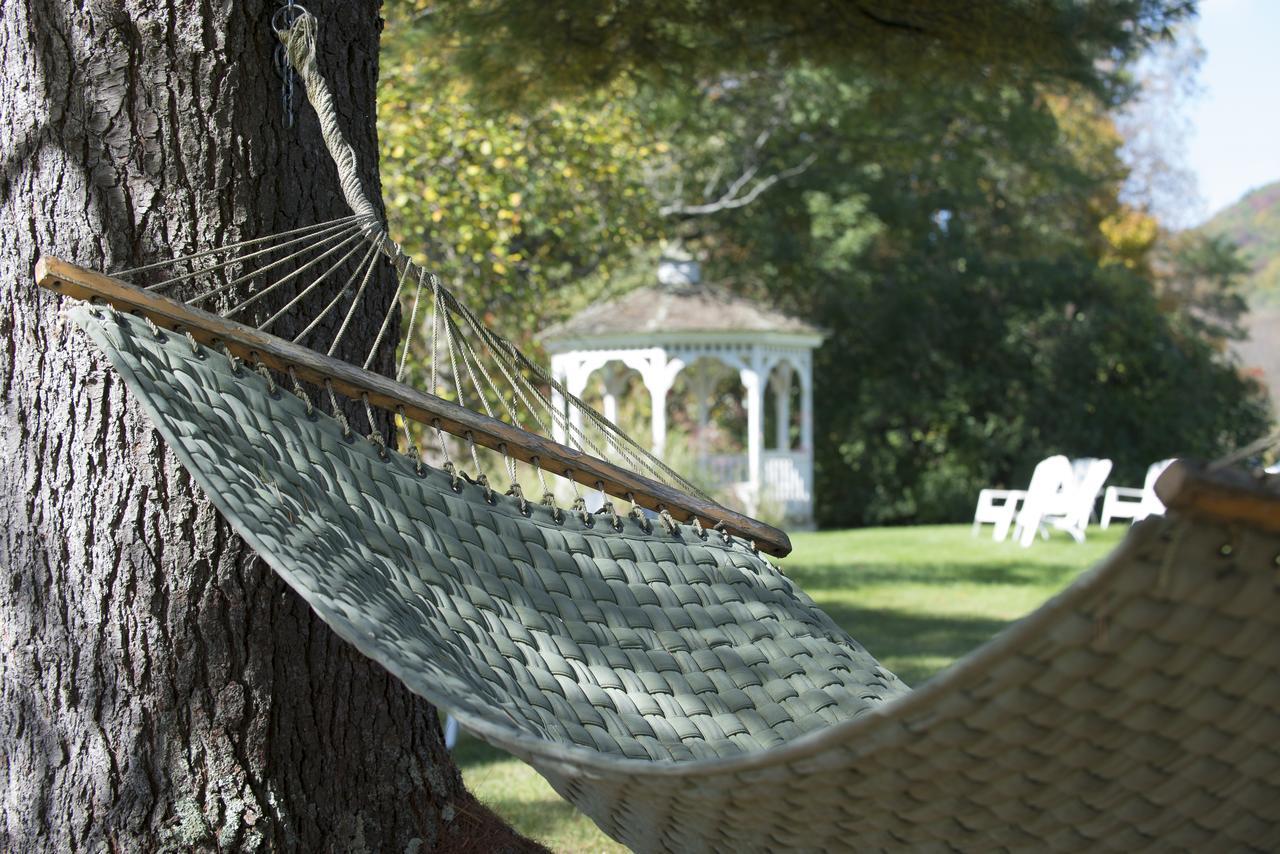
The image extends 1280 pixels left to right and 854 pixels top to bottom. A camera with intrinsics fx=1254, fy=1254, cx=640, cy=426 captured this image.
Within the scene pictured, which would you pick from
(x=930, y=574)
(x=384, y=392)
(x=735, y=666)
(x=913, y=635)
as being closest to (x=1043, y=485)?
(x=930, y=574)

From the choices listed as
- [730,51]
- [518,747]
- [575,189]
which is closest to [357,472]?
[518,747]

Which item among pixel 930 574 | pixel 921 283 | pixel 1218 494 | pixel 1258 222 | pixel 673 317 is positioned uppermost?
pixel 1258 222

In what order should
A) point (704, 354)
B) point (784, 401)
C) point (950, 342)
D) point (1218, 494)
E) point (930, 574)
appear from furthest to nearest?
point (950, 342) < point (784, 401) < point (704, 354) < point (930, 574) < point (1218, 494)

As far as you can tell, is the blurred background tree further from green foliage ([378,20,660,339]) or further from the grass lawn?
the grass lawn

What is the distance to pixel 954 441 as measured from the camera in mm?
13586

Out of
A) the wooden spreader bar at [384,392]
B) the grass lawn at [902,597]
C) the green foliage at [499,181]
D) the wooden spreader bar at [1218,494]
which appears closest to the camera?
Result: the wooden spreader bar at [1218,494]

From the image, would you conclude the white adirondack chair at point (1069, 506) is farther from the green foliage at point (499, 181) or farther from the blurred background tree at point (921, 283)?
the green foliage at point (499, 181)

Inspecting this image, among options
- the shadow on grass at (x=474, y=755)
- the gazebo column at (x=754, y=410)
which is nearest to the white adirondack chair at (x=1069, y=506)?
the gazebo column at (x=754, y=410)

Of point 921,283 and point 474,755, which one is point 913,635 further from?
point 921,283

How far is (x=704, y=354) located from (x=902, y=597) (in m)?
5.28

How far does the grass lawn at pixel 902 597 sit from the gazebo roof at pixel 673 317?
206 cm

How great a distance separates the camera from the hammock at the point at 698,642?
0.92 metres

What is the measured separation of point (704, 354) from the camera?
37.9 ft

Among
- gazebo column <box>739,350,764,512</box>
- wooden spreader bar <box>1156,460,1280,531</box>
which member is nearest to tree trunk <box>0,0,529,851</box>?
wooden spreader bar <box>1156,460,1280,531</box>
